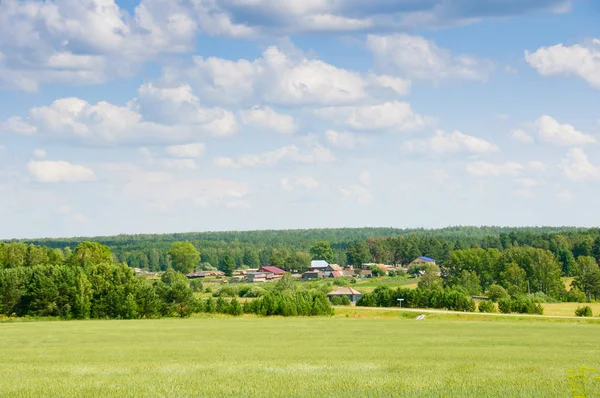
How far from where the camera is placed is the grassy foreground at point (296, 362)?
27.8m

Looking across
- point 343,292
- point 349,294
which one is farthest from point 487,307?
point 343,292

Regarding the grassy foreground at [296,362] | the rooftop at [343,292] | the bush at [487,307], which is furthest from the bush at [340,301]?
the grassy foreground at [296,362]

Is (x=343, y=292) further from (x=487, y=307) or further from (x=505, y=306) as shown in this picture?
(x=505, y=306)

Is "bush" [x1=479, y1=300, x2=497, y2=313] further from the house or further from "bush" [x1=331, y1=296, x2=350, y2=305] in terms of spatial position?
the house

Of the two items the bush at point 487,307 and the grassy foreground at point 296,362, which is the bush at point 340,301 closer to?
the bush at point 487,307

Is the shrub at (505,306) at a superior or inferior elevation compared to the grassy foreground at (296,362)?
inferior

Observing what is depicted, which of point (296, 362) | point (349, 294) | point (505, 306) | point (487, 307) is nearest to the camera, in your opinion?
point (296, 362)

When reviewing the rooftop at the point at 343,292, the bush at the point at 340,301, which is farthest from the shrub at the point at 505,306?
the rooftop at the point at 343,292

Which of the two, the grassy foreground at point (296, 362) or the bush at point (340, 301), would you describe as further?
the bush at point (340, 301)

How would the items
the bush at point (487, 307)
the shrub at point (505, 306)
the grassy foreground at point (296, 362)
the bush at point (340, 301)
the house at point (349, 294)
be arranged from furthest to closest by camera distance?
the house at point (349, 294) → the bush at point (340, 301) → the bush at point (487, 307) → the shrub at point (505, 306) → the grassy foreground at point (296, 362)

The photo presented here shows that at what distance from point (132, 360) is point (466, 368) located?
792 inches

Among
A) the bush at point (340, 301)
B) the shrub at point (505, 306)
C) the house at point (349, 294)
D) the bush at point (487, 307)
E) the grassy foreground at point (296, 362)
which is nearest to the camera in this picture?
the grassy foreground at point (296, 362)

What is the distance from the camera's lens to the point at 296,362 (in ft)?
127

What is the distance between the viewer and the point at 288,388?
1091 inches
